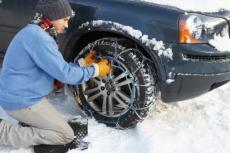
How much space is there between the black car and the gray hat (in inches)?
18.0

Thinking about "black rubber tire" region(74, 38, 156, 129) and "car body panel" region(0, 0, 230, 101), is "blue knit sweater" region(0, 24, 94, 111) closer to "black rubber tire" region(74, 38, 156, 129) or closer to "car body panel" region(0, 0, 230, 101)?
"black rubber tire" region(74, 38, 156, 129)

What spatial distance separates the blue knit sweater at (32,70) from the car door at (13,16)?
0.69 meters

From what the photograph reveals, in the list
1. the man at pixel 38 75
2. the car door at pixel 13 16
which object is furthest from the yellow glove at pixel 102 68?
the car door at pixel 13 16

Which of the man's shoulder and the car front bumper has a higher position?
the man's shoulder

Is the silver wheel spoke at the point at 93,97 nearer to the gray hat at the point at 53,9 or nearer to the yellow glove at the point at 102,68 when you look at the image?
the yellow glove at the point at 102,68

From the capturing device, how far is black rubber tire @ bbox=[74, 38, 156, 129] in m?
3.55

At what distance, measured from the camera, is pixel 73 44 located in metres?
3.85

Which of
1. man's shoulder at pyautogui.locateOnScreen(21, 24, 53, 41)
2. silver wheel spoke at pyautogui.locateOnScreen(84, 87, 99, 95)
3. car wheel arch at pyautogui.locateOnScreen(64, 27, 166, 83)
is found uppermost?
man's shoulder at pyautogui.locateOnScreen(21, 24, 53, 41)

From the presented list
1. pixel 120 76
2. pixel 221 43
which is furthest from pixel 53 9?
pixel 221 43

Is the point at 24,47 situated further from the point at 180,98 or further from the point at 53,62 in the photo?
the point at 180,98

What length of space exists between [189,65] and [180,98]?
13.3 inches

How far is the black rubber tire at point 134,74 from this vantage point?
3.55m

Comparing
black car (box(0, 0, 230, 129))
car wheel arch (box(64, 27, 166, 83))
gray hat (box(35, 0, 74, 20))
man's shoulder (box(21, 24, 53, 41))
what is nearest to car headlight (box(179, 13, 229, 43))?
black car (box(0, 0, 230, 129))

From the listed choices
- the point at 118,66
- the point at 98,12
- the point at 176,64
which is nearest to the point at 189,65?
the point at 176,64
